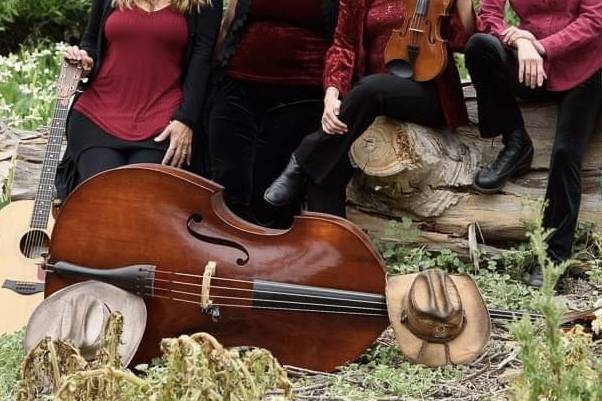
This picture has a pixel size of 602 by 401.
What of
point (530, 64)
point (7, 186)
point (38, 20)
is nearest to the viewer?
point (530, 64)

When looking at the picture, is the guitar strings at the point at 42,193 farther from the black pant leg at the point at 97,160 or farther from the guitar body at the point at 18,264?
the black pant leg at the point at 97,160

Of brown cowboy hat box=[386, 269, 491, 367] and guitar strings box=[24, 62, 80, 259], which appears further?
guitar strings box=[24, 62, 80, 259]

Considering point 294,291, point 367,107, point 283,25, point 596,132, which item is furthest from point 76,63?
point 596,132

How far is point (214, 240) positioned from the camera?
3.41 m

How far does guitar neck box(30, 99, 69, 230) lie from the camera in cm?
383

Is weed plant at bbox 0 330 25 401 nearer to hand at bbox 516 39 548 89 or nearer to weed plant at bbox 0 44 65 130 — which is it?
hand at bbox 516 39 548 89

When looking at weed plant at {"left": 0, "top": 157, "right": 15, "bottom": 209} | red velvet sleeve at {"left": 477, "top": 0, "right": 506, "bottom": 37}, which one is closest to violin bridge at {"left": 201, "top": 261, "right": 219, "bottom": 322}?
red velvet sleeve at {"left": 477, "top": 0, "right": 506, "bottom": 37}

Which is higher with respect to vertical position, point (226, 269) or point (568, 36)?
point (568, 36)

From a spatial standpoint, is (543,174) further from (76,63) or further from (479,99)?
(76,63)

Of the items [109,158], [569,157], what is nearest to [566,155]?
[569,157]

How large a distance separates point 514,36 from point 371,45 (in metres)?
0.59

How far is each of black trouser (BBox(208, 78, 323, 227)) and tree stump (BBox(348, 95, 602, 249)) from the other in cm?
31

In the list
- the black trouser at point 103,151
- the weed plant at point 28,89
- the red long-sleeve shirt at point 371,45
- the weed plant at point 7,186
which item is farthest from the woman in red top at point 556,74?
the weed plant at point 28,89

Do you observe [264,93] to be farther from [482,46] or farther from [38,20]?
[38,20]
